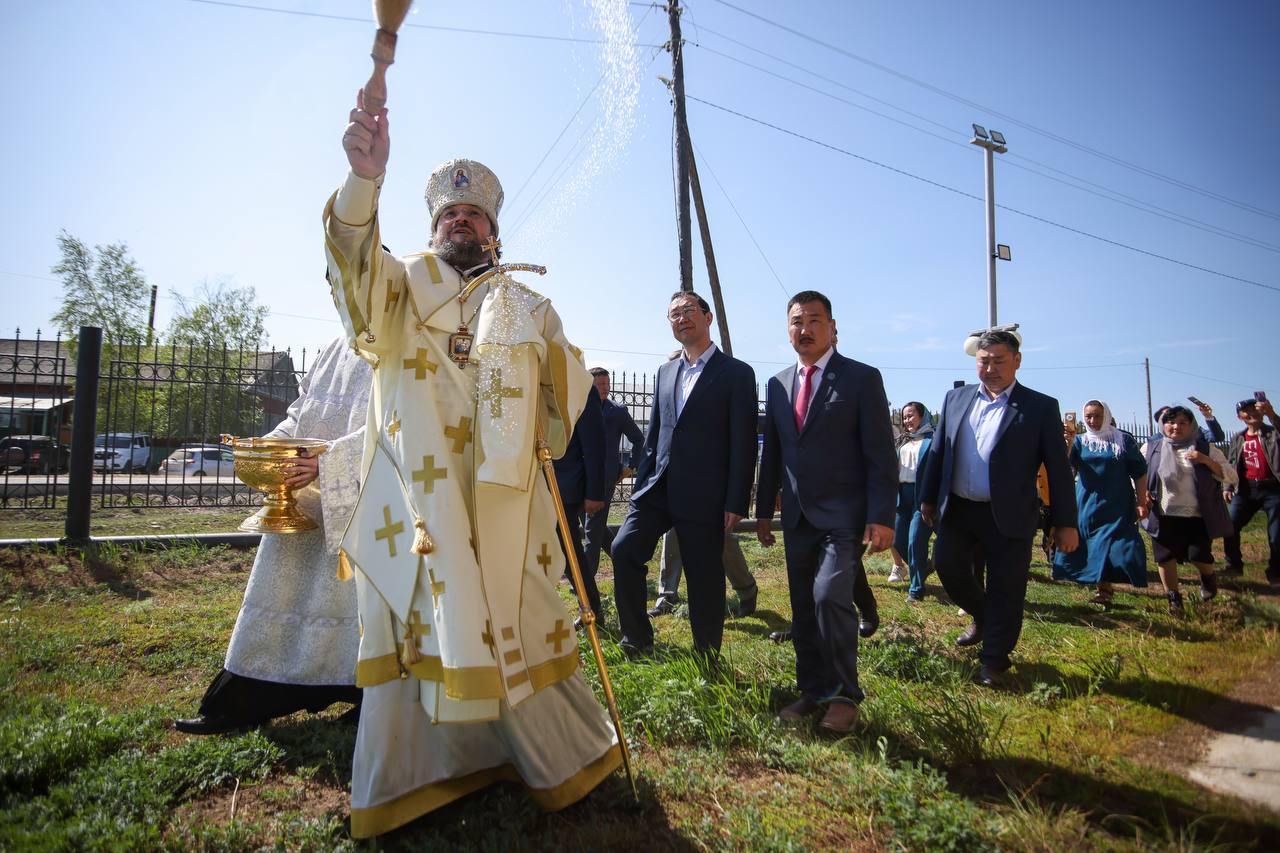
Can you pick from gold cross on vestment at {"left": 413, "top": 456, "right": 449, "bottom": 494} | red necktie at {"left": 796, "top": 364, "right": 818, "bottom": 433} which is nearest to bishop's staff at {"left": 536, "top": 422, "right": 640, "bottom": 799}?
gold cross on vestment at {"left": 413, "top": 456, "right": 449, "bottom": 494}

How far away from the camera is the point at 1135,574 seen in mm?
6492

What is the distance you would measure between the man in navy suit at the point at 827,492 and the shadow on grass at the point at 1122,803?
0.69 m

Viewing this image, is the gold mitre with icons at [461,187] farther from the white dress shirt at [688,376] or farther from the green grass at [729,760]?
the green grass at [729,760]

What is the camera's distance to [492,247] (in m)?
2.98

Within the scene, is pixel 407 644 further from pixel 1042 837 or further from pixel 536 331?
pixel 1042 837

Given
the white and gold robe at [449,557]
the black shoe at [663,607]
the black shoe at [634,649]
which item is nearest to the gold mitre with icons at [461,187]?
the white and gold robe at [449,557]

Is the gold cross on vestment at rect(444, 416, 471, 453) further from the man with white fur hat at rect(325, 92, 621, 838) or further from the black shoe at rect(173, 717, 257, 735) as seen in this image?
the black shoe at rect(173, 717, 257, 735)

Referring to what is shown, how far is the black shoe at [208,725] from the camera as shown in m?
3.21

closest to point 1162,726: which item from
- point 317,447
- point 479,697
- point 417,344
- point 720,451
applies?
point 720,451

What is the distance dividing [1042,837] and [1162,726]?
149cm

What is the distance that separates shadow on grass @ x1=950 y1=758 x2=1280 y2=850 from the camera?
7.13 ft

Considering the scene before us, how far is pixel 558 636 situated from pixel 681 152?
35.7 feet

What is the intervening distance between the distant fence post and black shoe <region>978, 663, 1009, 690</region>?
7754 millimetres

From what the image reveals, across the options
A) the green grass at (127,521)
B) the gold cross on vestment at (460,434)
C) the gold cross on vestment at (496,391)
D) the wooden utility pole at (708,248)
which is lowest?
the green grass at (127,521)
